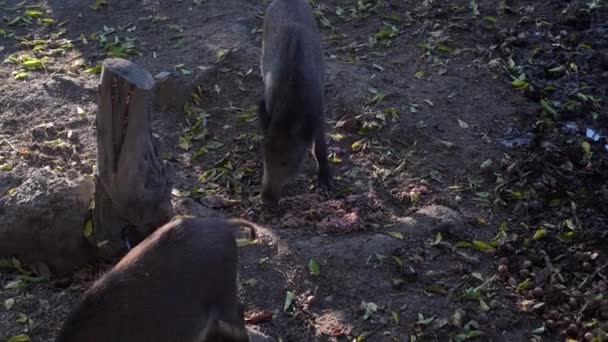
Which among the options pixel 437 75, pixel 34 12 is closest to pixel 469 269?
pixel 437 75

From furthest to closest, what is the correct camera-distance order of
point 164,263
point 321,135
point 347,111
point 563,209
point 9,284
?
Answer: point 347,111
point 321,135
point 563,209
point 9,284
point 164,263

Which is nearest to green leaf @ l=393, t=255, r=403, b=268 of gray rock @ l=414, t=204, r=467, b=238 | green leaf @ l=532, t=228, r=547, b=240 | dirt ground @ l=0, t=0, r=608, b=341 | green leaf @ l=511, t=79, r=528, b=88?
dirt ground @ l=0, t=0, r=608, b=341

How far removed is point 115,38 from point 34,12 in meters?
1.14

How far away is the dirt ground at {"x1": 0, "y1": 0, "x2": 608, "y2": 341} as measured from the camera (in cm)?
581

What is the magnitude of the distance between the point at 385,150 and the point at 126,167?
2541 millimetres

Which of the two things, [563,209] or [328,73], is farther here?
[328,73]

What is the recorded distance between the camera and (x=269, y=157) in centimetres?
689

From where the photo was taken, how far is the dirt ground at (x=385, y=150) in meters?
5.81

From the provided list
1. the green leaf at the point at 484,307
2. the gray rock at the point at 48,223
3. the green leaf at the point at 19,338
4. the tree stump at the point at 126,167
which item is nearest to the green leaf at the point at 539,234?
the green leaf at the point at 484,307

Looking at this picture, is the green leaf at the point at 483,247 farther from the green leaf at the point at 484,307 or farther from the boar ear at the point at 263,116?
the boar ear at the point at 263,116

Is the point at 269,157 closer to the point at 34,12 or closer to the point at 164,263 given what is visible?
the point at 164,263

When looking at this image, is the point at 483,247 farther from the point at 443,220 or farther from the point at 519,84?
the point at 519,84

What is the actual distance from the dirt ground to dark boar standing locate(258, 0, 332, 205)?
0.24 m

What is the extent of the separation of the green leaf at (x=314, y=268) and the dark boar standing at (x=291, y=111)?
3.02 ft
